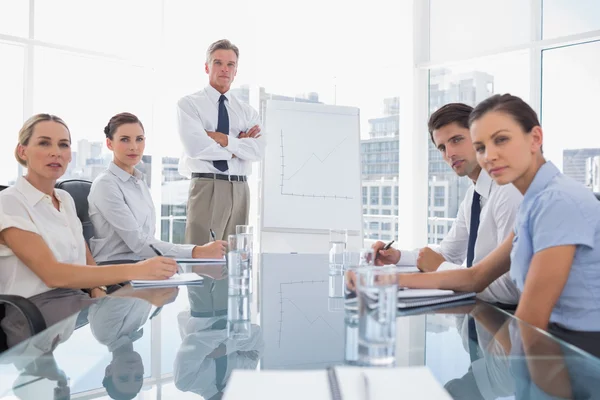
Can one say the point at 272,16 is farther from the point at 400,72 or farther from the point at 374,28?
the point at 400,72

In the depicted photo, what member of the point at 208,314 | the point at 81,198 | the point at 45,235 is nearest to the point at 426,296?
the point at 208,314

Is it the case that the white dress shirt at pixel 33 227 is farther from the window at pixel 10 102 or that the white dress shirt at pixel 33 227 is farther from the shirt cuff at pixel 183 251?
the window at pixel 10 102

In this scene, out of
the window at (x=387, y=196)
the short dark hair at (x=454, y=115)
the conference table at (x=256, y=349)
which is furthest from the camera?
the window at (x=387, y=196)

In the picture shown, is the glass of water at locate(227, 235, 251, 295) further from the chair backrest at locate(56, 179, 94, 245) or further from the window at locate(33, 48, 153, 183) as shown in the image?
the window at locate(33, 48, 153, 183)

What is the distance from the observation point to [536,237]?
1381 millimetres

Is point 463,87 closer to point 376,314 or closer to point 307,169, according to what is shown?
point 307,169

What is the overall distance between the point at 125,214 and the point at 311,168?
6.88ft

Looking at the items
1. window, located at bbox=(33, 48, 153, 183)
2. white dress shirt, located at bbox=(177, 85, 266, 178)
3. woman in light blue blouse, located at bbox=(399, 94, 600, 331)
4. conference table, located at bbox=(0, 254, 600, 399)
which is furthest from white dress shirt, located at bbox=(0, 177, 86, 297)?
window, located at bbox=(33, 48, 153, 183)

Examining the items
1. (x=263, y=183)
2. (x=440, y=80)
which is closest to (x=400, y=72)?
(x=440, y=80)

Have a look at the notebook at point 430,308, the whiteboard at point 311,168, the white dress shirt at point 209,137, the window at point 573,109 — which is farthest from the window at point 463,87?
the notebook at point 430,308

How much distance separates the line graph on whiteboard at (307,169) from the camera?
438 centimetres

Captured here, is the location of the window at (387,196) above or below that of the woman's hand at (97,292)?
above

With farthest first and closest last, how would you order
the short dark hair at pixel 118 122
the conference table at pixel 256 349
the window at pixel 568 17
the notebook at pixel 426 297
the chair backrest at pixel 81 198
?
the window at pixel 568 17
the short dark hair at pixel 118 122
the chair backrest at pixel 81 198
the notebook at pixel 426 297
the conference table at pixel 256 349

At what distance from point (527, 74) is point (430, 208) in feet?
5.48
